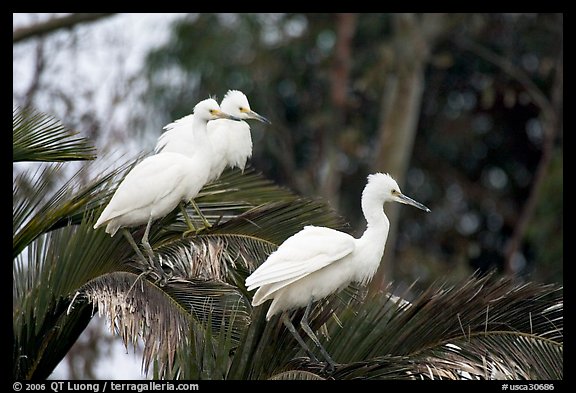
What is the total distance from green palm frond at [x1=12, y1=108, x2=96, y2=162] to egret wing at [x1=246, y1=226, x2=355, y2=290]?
57.8 inches

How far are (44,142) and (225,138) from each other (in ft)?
4.75

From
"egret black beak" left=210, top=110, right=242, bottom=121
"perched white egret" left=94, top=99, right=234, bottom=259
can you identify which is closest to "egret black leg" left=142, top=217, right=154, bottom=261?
"perched white egret" left=94, top=99, right=234, bottom=259

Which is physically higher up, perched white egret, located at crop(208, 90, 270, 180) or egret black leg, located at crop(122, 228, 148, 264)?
perched white egret, located at crop(208, 90, 270, 180)

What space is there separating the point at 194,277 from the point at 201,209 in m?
1.11

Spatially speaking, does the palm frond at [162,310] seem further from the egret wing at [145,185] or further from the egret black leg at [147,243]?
the egret wing at [145,185]

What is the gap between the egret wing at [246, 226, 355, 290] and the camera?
5.41 m

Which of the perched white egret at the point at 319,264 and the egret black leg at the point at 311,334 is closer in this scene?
the egret black leg at the point at 311,334

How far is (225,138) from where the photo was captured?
23.9 ft

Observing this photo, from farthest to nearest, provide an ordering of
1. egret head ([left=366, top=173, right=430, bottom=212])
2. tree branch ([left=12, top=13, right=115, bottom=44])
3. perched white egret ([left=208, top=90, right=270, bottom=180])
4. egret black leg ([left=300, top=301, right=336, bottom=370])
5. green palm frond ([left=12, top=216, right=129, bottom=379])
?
tree branch ([left=12, top=13, right=115, bottom=44]) → perched white egret ([left=208, top=90, right=270, bottom=180]) → egret head ([left=366, top=173, right=430, bottom=212]) → green palm frond ([left=12, top=216, right=129, bottom=379]) → egret black leg ([left=300, top=301, right=336, bottom=370])

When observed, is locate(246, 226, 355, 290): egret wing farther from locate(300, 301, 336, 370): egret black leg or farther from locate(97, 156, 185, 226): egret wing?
locate(97, 156, 185, 226): egret wing

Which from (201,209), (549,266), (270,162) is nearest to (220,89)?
(270,162)

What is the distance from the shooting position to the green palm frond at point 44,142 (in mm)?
6246

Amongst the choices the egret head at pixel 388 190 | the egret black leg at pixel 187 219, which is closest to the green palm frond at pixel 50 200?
the egret black leg at pixel 187 219

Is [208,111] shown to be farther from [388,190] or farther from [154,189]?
[388,190]
